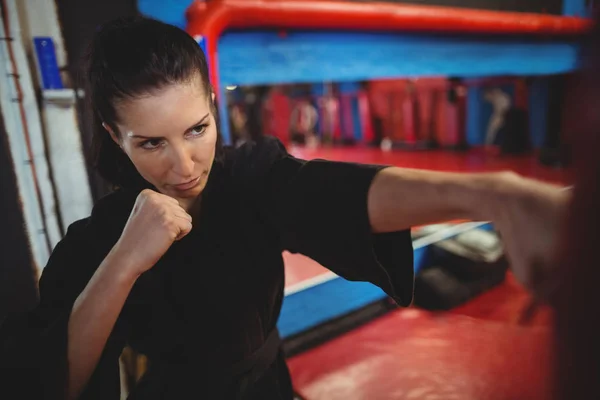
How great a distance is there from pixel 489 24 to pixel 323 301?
1.70 meters

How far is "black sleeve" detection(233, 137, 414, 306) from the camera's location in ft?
1.82

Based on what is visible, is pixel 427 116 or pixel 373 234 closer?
pixel 373 234

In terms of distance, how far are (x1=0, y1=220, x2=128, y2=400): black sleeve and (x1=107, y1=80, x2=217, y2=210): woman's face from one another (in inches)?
7.3

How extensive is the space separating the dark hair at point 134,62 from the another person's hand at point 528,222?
47cm

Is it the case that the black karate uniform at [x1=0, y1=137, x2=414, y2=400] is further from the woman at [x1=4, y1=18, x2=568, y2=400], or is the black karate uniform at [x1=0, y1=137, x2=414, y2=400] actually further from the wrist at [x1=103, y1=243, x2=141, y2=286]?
the wrist at [x1=103, y1=243, x2=141, y2=286]

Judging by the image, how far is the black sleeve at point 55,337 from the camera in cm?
57

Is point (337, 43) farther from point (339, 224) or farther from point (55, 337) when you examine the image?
point (55, 337)

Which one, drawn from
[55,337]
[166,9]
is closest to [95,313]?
[55,337]

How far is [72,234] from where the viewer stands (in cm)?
67

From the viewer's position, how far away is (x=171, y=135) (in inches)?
22.6

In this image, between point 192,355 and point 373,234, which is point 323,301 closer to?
point 192,355

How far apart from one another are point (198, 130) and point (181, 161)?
0.21ft

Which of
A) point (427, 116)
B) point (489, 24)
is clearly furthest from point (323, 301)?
point (427, 116)

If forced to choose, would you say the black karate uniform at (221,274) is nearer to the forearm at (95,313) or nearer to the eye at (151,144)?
the forearm at (95,313)
